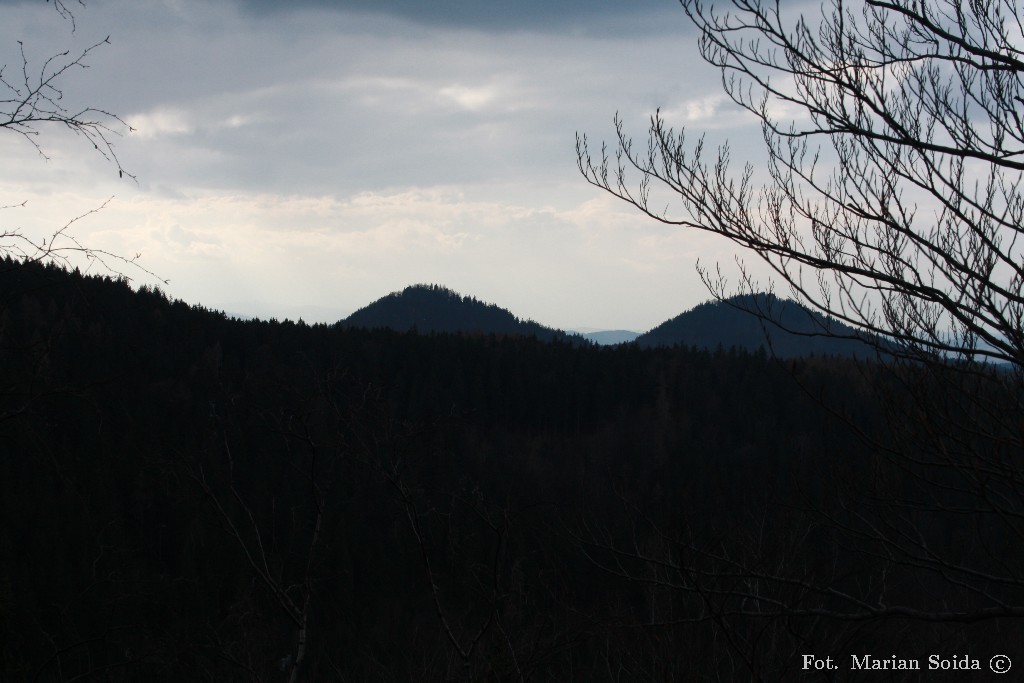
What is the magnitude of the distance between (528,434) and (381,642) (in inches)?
1678

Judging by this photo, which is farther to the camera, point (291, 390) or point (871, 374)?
point (291, 390)

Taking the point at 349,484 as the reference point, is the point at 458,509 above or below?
below

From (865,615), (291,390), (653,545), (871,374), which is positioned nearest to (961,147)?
(871,374)

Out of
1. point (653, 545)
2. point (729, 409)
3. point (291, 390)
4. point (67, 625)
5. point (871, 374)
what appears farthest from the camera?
point (729, 409)

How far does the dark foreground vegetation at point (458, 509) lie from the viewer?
16.1 ft

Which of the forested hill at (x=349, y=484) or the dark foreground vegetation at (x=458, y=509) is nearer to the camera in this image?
the dark foreground vegetation at (x=458, y=509)

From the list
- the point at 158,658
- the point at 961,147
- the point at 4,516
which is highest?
the point at 961,147

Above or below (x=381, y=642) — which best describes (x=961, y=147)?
above

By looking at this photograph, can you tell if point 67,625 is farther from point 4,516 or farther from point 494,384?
point 494,384

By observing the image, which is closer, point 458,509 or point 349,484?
point 349,484

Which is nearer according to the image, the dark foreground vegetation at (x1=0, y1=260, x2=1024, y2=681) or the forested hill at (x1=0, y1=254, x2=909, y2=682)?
the dark foreground vegetation at (x1=0, y1=260, x2=1024, y2=681)

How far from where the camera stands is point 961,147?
4805 millimetres

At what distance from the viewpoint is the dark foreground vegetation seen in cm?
492

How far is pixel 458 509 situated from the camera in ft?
31.2
